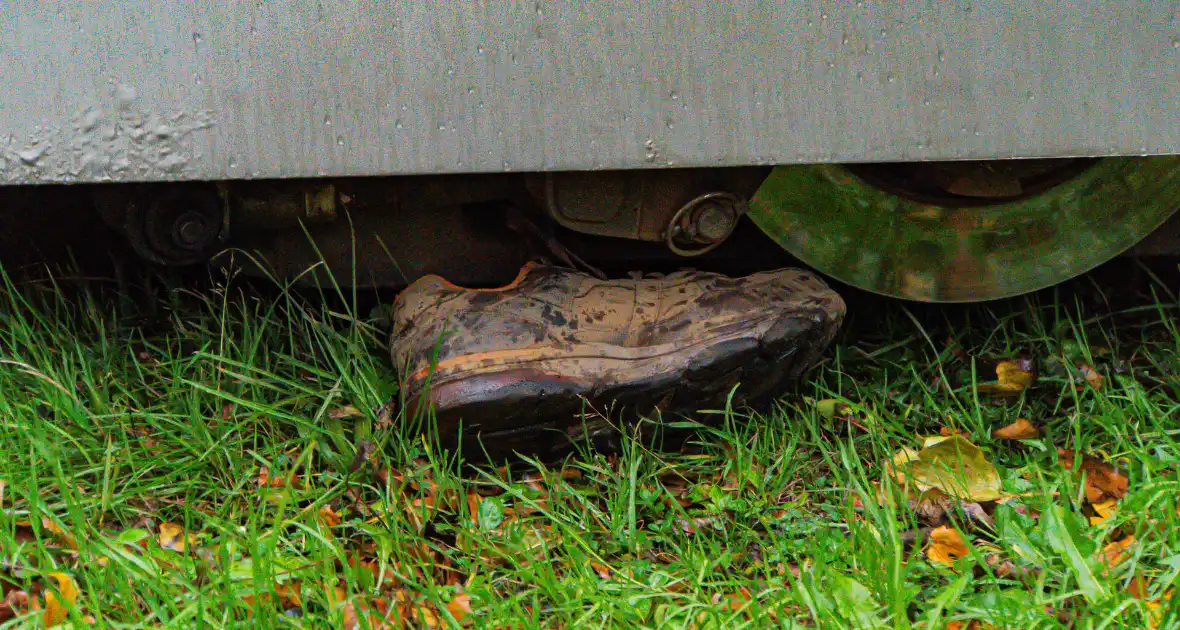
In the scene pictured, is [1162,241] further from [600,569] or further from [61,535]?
[61,535]

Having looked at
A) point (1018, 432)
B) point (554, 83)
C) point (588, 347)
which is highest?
point (554, 83)

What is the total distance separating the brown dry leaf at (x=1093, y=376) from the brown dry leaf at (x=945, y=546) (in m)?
0.51

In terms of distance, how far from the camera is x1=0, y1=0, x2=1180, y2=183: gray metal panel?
45.4 inches

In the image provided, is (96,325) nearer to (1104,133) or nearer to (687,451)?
(687,451)

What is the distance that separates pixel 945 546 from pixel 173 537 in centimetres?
103

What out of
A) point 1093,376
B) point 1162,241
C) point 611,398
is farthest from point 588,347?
point 1162,241

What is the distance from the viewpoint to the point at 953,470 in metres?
1.42

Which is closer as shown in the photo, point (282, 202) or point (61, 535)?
point (61, 535)

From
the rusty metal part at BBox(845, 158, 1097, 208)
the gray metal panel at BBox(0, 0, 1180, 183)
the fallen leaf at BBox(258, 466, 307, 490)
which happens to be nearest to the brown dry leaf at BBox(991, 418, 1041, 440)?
the rusty metal part at BBox(845, 158, 1097, 208)

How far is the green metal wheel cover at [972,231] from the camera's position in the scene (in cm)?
163

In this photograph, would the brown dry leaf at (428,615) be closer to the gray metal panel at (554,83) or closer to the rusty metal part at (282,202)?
the gray metal panel at (554,83)

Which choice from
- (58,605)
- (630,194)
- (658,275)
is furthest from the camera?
(658,275)

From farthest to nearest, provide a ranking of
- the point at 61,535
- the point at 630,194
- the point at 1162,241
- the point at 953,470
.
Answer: the point at 1162,241 < the point at 630,194 < the point at 953,470 < the point at 61,535

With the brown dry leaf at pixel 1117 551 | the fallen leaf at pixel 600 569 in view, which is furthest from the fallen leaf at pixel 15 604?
the brown dry leaf at pixel 1117 551
